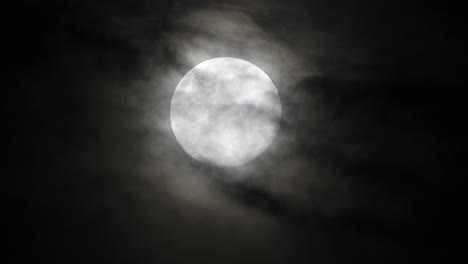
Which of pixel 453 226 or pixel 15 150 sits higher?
pixel 453 226

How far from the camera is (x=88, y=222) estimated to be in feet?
12.8

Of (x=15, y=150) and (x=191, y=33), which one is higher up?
(x=191, y=33)

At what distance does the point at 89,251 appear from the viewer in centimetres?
388

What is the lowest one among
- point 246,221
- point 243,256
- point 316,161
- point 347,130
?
point 243,256

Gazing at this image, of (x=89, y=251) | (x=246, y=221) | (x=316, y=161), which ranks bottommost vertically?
(x=89, y=251)

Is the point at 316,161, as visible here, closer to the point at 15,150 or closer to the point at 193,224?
the point at 193,224

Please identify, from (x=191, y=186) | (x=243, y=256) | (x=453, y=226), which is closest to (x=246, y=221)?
(x=243, y=256)

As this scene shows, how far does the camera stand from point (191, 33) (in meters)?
3.81

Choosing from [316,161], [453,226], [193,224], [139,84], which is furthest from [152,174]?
[453,226]

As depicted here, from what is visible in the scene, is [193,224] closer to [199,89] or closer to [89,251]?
[89,251]

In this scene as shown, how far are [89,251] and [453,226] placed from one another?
3.72m

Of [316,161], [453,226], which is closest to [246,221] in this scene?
[316,161]

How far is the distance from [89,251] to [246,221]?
64.8 inches

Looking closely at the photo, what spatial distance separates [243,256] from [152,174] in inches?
49.7
